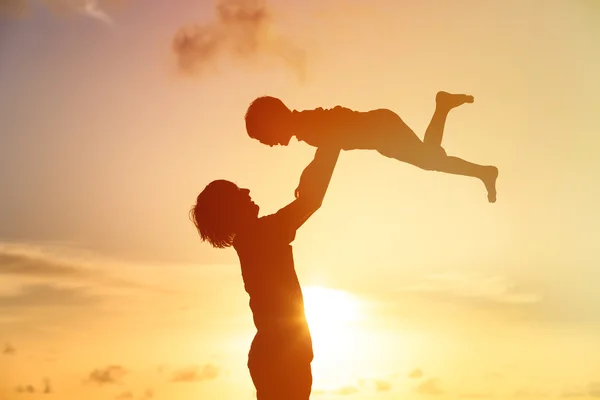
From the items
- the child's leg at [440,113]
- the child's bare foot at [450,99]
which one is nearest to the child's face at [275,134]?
the child's leg at [440,113]

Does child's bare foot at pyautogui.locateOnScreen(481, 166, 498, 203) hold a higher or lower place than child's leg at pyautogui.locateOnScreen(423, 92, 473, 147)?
lower

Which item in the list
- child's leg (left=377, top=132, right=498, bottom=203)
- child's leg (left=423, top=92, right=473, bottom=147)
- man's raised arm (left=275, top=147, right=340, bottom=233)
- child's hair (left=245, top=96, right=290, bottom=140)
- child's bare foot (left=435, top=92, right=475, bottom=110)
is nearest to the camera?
man's raised arm (left=275, top=147, right=340, bottom=233)

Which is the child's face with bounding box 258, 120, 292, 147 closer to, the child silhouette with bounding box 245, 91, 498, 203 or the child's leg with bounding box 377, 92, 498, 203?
the child silhouette with bounding box 245, 91, 498, 203

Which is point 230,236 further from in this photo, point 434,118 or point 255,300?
point 434,118

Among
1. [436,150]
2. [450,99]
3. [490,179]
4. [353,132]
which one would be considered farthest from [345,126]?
[490,179]

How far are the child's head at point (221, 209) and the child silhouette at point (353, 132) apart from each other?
1.60 feet

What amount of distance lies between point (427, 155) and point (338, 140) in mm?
754

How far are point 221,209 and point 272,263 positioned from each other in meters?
0.45

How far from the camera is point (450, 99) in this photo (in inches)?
189

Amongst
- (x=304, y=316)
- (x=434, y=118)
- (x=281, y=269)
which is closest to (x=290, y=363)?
(x=304, y=316)

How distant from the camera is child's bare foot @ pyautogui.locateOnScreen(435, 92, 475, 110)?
4.76 meters

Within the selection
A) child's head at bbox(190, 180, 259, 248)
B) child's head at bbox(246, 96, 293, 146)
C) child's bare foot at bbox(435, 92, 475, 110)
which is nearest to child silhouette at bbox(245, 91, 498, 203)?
child's head at bbox(246, 96, 293, 146)

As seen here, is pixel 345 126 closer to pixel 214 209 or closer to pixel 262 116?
pixel 262 116

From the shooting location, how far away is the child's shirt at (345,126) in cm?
414
